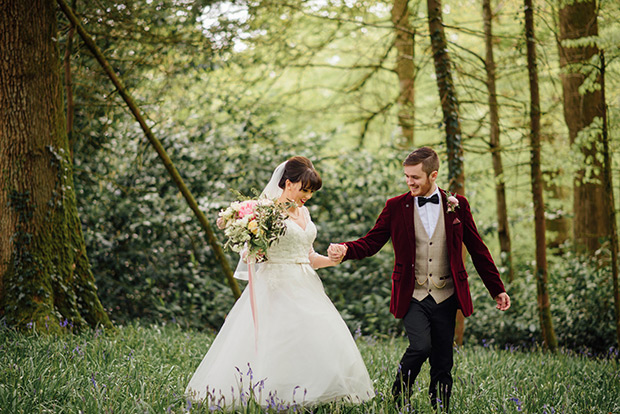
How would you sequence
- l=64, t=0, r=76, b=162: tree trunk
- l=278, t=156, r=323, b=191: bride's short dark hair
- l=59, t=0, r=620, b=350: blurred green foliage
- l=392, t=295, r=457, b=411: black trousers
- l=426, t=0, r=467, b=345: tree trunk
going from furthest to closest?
l=59, t=0, r=620, b=350: blurred green foliage < l=426, t=0, r=467, b=345: tree trunk < l=64, t=0, r=76, b=162: tree trunk < l=278, t=156, r=323, b=191: bride's short dark hair < l=392, t=295, r=457, b=411: black trousers

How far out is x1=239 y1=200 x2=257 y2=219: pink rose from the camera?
393cm

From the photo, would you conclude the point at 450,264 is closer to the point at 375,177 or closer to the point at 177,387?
the point at 177,387

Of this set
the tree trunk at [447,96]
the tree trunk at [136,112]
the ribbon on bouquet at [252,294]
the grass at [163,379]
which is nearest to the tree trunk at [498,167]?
the tree trunk at [447,96]

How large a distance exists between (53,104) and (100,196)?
9.53 feet

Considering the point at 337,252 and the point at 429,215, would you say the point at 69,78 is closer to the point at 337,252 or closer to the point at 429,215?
the point at 337,252

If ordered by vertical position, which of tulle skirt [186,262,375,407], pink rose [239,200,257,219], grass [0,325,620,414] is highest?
pink rose [239,200,257,219]

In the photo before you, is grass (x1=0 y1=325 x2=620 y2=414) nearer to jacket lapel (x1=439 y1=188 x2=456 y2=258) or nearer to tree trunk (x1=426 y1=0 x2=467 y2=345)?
jacket lapel (x1=439 y1=188 x2=456 y2=258)

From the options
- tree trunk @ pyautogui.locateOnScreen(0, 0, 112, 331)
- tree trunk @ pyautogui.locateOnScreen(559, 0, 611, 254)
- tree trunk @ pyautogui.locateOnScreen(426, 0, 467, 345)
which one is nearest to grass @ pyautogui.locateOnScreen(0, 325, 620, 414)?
tree trunk @ pyautogui.locateOnScreen(0, 0, 112, 331)

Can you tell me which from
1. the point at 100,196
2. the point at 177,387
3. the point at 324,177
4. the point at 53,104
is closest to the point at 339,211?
the point at 324,177

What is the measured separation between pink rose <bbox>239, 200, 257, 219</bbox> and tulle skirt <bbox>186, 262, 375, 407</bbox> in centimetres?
43

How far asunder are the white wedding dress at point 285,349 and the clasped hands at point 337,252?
19cm

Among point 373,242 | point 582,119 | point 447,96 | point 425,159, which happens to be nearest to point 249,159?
point 447,96

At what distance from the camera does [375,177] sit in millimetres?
10570

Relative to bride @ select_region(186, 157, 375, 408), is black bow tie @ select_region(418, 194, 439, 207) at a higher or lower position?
higher
